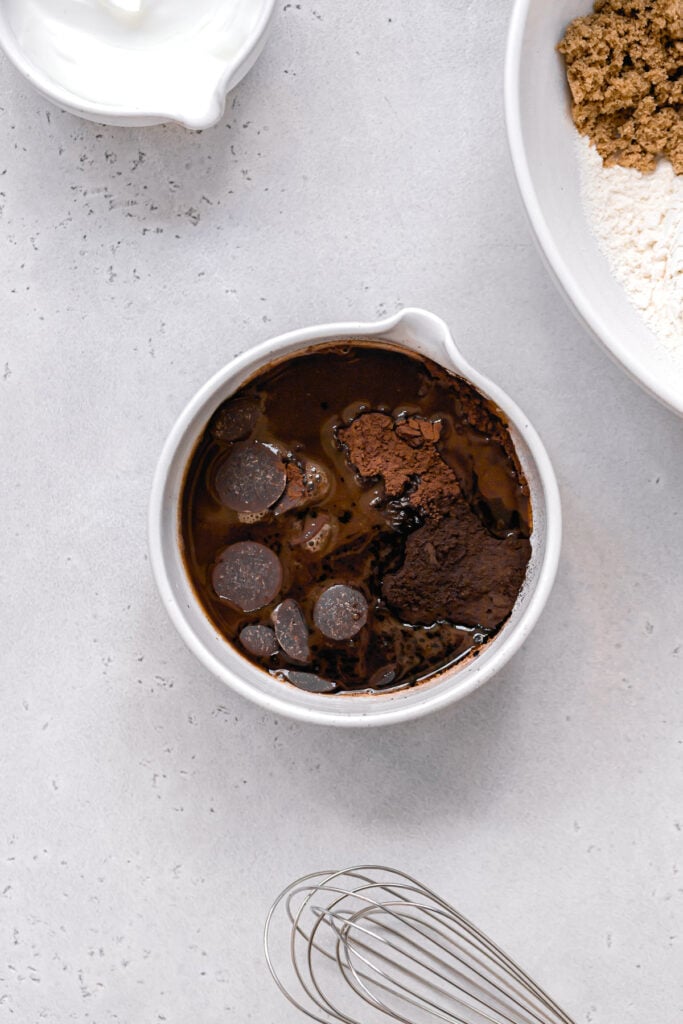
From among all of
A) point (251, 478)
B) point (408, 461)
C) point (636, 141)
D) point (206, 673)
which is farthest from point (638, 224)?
point (206, 673)

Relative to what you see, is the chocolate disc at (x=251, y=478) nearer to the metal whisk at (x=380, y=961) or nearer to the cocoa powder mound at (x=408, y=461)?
the cocoa powder mound at (x=408, y=461)

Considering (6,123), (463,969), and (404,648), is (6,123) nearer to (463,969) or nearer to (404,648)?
(404,648)

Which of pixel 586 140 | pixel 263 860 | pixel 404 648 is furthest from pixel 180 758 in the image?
pixel 586 140

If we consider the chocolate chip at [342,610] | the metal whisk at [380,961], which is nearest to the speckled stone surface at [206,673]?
the metal whisk at [380,961]

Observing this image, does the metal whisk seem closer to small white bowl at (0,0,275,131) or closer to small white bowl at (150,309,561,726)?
small white bowl at (150,309,561,726)

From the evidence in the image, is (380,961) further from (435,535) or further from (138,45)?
(138,45)

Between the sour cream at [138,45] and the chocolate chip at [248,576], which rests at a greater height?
the sour cream at [138,45]

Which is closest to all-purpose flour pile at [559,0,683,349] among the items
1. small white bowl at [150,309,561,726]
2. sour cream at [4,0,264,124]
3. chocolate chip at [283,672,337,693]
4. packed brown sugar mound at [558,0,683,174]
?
packed brown sugar mound at [558,0,683,174]
